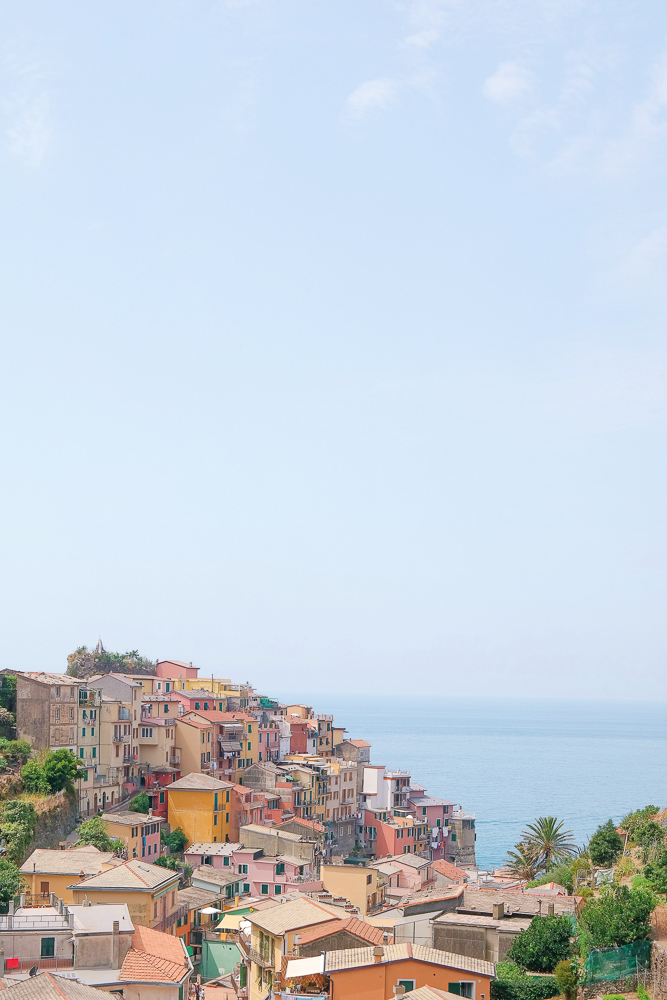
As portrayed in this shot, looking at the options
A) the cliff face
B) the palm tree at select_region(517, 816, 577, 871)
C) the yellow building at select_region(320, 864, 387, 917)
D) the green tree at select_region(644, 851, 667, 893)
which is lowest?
the yellow building at select_region(320, 864, 387, 917)

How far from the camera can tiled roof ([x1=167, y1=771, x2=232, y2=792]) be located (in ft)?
234

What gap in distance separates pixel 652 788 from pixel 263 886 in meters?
119

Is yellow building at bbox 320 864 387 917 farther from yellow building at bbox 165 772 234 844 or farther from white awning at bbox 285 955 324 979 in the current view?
white awning at bbox 285 955 324 979

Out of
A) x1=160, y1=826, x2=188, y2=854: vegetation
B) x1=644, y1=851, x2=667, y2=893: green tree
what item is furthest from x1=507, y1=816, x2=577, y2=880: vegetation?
x1=644, y1=851, x2=667, y2=893: green tree

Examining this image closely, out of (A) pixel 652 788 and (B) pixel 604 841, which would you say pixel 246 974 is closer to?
(B) pixel 604 841

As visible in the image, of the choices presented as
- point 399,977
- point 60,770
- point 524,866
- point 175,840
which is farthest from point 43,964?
point 175,840

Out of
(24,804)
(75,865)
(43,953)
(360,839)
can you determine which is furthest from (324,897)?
(360,839)

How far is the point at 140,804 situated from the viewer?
69.7 metres

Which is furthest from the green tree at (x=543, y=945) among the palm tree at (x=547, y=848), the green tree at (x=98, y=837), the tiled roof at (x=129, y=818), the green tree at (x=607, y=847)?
the tiled roof at (x=129, y=818)

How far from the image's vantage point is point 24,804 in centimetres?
5741

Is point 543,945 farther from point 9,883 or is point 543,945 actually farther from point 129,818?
point 129,818

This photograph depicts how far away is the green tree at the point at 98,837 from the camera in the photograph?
5859 cm

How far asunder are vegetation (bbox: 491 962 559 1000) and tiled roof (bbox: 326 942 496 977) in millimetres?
400

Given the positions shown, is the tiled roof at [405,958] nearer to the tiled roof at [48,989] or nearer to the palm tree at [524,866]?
the tiled roof at [48,989]
